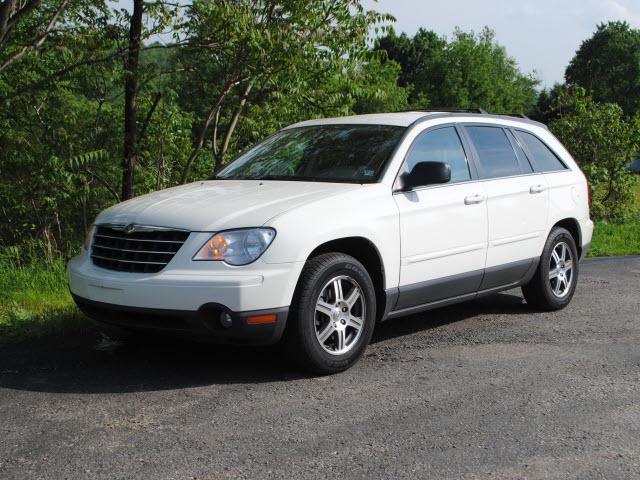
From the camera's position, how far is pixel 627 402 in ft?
15.8

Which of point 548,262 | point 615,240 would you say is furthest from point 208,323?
point 615,240

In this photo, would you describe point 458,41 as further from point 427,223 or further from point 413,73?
point 427,223

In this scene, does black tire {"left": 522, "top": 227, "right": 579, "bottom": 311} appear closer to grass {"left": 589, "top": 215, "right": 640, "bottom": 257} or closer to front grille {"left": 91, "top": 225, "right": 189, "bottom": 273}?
front grille {"left": 91, "top": 225, "right": 189, "bottom": 273}

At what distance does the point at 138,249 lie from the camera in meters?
5.16

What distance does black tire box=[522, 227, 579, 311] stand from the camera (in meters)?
7.35

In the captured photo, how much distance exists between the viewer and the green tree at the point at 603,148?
16125 mm

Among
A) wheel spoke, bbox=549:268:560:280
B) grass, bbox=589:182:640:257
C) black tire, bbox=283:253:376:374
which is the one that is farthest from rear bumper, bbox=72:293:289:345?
grass, bbox=589:182:640:257

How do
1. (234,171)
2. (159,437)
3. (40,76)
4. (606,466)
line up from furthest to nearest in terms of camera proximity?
(40,76), (234,171), (159,437), (606,466)

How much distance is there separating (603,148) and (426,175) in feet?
38.1

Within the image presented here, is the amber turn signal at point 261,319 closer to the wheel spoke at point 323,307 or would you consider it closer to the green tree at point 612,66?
the wheel spoke at point 323,307

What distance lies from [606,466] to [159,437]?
2.15 metres

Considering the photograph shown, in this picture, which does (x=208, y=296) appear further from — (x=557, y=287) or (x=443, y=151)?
(x=557, y=287)

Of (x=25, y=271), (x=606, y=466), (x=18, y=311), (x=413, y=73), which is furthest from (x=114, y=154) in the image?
(x=413, y=73)

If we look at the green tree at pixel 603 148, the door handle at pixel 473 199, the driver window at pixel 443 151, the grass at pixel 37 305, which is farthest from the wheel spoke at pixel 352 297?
the green tree at pixel 603 148
